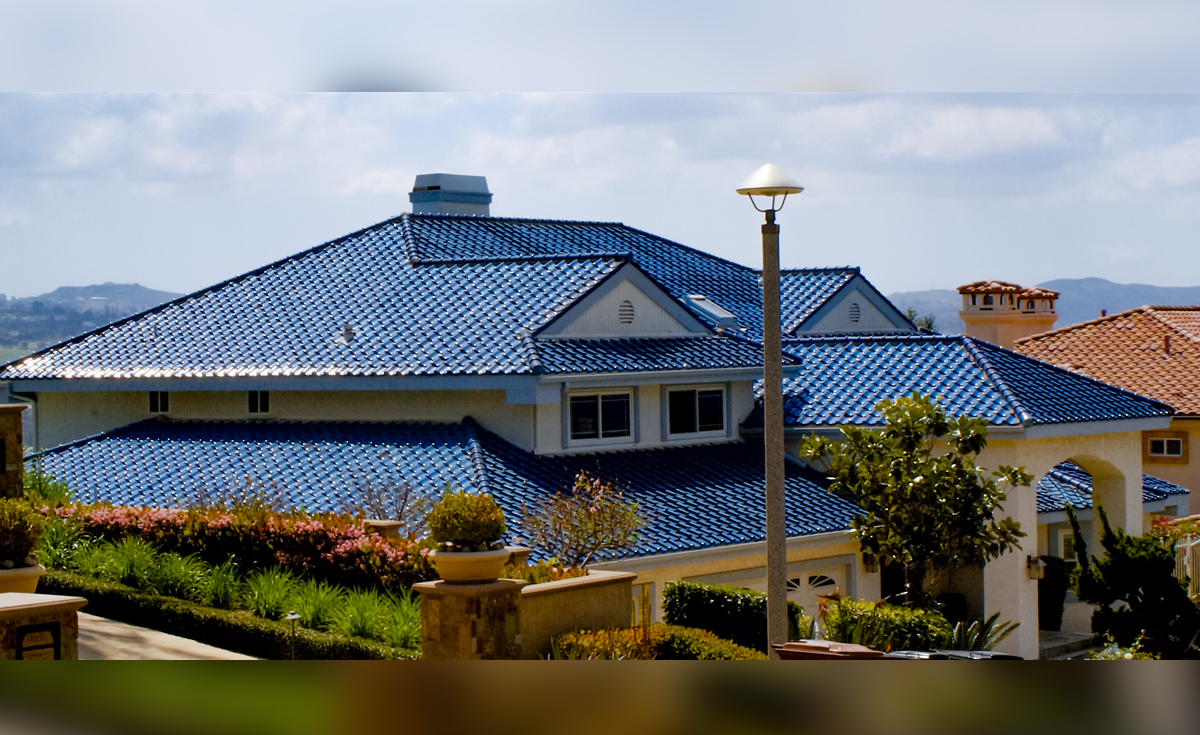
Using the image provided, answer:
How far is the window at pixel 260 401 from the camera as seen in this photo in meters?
20.2

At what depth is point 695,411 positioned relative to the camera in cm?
2062

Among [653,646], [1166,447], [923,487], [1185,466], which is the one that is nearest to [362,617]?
[653,646]

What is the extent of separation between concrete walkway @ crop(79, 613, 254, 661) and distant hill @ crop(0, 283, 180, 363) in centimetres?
349

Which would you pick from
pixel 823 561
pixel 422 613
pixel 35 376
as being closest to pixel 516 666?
pixel 422 613

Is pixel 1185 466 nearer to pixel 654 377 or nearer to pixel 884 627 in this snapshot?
pixel 654 377

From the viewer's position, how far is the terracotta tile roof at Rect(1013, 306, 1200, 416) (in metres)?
25.2

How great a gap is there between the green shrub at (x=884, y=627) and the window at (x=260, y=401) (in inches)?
352

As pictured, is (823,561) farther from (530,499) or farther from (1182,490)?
(1182,490)

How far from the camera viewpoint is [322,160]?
13.7 metres

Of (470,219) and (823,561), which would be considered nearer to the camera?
(823,561)

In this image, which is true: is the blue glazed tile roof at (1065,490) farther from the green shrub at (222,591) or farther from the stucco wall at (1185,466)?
the green shrub at (222,591)

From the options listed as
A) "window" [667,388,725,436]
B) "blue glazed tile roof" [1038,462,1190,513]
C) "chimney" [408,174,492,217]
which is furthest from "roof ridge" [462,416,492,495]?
"blue glazed tile roof" [1038,462,1190,513]

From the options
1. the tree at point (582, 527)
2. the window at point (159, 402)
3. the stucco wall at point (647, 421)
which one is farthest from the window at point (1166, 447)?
the window at point (159, 402)

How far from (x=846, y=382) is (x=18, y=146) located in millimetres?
12149
